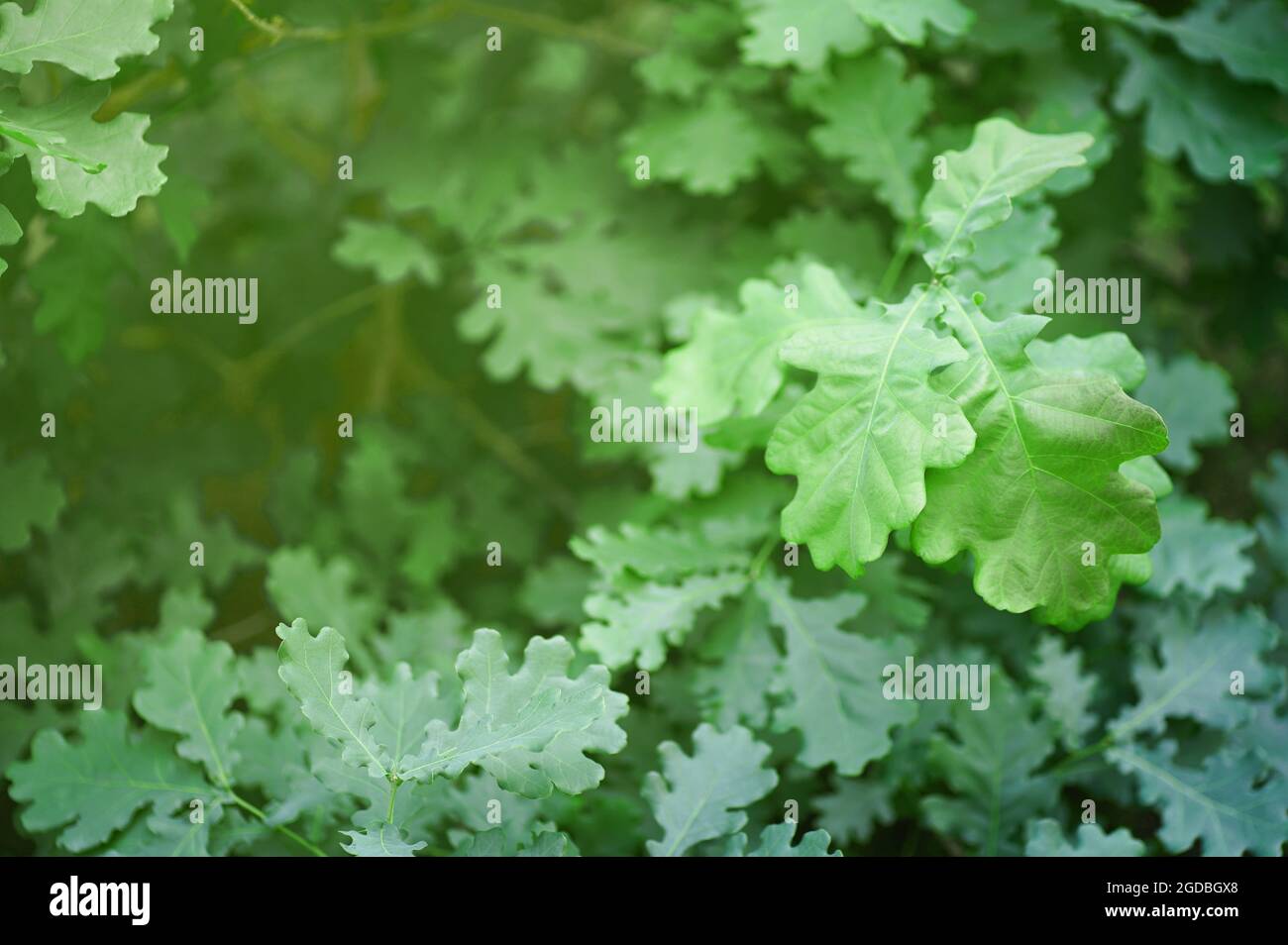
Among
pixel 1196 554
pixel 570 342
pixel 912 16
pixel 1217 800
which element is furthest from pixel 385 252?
pixel 1217 800

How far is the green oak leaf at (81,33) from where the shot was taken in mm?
1240

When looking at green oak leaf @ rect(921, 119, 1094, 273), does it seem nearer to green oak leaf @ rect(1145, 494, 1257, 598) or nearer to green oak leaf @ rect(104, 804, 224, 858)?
green oak leaf @ rect(1145, 494, 1257, 598)

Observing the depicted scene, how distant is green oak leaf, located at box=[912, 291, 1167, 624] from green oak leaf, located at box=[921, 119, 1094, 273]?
0.16 metres

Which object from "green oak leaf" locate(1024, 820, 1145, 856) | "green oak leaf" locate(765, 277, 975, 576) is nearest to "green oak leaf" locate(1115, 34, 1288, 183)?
"green oak leaf" locate(765, 277, 975, 576)

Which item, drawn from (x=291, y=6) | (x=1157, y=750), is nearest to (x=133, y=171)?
(x=291, y=6)

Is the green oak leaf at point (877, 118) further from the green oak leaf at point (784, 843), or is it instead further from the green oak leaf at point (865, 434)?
the green oak leaf at point (784, 843)

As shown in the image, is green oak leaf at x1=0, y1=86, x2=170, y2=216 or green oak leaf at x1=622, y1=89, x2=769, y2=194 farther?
green oak leaf at x1=622, y1=89, x2=769, y2=194

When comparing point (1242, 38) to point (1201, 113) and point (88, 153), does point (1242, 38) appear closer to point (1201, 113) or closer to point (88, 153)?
point (1201, 113)

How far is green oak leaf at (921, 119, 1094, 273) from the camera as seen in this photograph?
125 centimetres

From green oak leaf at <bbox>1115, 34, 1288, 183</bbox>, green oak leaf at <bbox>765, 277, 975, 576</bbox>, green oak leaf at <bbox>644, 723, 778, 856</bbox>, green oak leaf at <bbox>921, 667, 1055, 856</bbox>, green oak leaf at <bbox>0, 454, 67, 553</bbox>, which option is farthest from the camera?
green oak leaf at <bbox>1115, 34, 1288, 183</bbox>

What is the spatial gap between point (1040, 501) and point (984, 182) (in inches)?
15.4

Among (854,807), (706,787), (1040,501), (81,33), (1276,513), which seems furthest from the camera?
(1276,513)

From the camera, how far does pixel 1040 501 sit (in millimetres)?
1149
